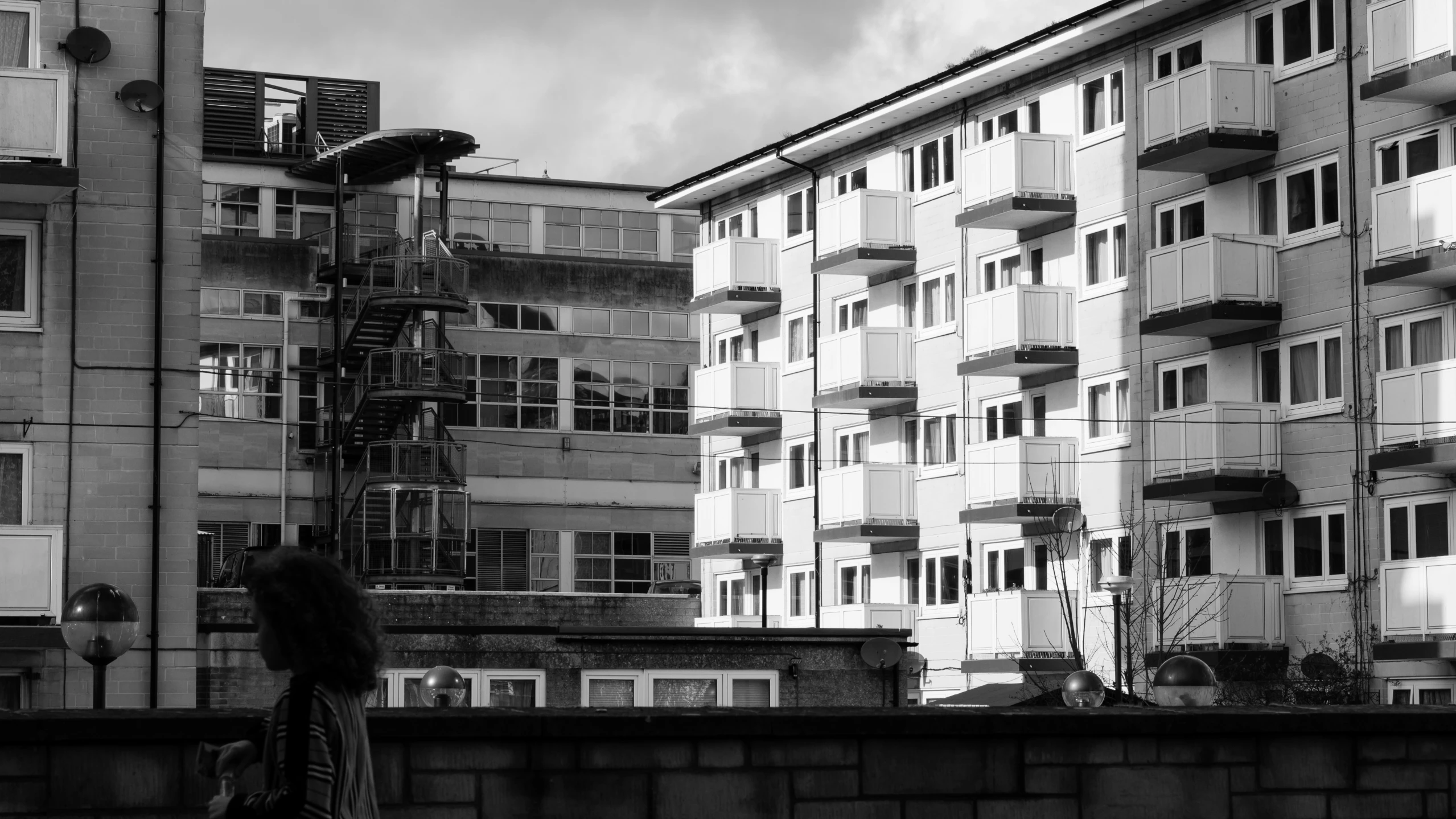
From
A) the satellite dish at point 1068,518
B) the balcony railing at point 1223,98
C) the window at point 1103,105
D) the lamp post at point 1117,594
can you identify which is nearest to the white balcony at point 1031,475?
the satellite dish at point 1068,518

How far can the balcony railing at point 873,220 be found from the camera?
49125 millimetres

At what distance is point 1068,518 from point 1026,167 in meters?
7.02

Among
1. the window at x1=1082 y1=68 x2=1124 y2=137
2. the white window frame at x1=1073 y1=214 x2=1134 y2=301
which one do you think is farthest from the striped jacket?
the window at x1=1082 y1=68 x2=1124 y2=137

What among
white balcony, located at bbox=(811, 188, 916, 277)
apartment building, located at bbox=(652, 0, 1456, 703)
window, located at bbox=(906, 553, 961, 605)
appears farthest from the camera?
white balcony, located at bbox=(811, 188, 916, 277)

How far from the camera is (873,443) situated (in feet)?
170

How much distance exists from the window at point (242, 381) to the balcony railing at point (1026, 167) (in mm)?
31138

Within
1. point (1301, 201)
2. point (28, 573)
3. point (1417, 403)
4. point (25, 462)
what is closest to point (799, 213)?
point (1301, 201)

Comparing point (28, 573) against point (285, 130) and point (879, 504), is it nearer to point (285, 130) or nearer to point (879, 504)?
point (879, 504)

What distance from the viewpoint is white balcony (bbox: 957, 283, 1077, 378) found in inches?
1708

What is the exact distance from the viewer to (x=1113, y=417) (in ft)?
141

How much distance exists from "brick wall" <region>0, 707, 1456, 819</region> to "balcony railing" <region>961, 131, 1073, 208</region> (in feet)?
105

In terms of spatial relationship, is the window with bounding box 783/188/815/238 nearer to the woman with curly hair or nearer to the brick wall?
the brick wall

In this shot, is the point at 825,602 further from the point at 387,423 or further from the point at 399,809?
the point at 399,809

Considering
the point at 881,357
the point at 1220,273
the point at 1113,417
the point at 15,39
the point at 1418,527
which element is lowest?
the point at 1418,527
